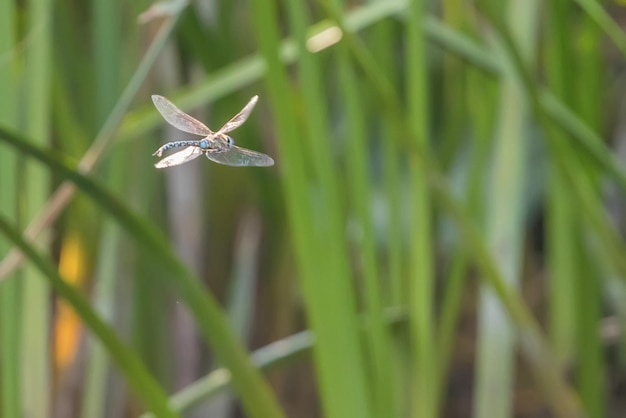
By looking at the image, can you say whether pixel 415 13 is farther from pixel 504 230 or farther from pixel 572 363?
pixel 572 363

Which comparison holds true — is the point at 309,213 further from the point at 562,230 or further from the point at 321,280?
the point at 562,230

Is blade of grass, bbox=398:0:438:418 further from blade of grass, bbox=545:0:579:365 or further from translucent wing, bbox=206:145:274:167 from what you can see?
translucent wing, bbox=206:145:274:167

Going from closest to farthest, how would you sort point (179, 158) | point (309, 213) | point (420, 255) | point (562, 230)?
1. point (179, 158)
2. point (309, 213)
3. point (420, 255)
4. point (562, 230)

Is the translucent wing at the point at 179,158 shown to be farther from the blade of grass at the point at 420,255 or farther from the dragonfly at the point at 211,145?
the blade of grass at the point at 420,255

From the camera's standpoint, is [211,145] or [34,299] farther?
[34,299]

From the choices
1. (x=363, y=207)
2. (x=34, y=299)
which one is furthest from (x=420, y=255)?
(x=34, y=299)

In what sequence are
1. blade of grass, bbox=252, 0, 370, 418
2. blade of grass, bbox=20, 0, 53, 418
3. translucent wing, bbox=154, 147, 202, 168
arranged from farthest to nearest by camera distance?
blade of grass, bbox=20, 0, 53, 418, blade of grass, bbox=252, 0, 370, 418, translucent wing, bbox=154, 147, 202, 168

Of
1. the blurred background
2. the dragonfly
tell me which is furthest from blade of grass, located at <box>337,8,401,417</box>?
the dragonfly

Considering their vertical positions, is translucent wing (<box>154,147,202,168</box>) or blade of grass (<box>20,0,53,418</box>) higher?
blade of grass (<box>20,0,53,418</box>)
